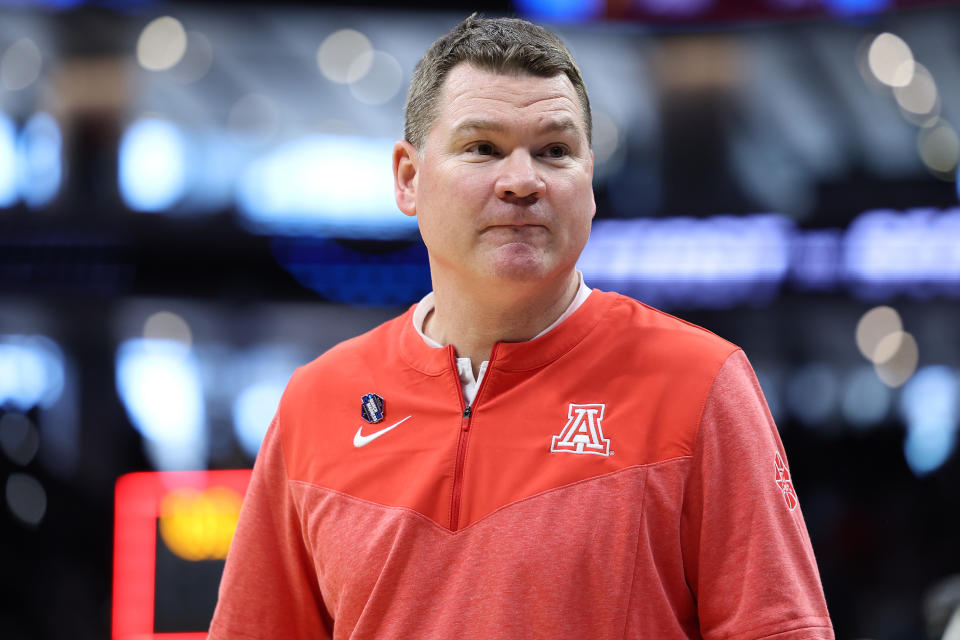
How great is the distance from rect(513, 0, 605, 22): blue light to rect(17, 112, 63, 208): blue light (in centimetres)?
302

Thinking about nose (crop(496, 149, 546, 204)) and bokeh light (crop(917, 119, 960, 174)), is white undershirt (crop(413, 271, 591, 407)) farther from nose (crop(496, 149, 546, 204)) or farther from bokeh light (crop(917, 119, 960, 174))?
bokeh light (crop(917, 119, 960, 174))

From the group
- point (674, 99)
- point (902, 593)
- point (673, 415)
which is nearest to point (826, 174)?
point (674, 99)

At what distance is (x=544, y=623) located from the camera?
4.66ft

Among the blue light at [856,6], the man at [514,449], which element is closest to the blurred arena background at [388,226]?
the blue light at [856,6]

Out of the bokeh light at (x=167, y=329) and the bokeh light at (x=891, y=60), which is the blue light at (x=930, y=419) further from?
the bokeh light at (x=167, y=329)

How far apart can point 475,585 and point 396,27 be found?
5792 mm

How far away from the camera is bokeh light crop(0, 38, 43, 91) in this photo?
6320 mm

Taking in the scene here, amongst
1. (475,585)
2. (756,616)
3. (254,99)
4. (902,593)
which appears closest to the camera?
(756,616)

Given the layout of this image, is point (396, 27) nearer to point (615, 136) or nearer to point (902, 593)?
point (615, 136)

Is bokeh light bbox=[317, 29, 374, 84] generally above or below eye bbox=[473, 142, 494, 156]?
above

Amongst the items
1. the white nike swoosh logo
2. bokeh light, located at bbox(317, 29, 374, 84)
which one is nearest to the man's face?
the white nike swoosh logo

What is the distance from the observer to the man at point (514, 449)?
143 cm

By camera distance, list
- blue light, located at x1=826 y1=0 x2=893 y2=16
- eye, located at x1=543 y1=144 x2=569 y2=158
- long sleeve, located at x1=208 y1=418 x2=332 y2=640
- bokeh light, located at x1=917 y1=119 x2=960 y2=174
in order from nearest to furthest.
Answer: eye, located at x1=543 y1=144 x2=569 y2=158
long sleeve, located at x1=208 y1=418 x2=332 y2=640
bokeh light, located at x1=917 y1=119 x2=960 y2=174
blue light, located at x1=826 y1=0 x2=893 y2=16

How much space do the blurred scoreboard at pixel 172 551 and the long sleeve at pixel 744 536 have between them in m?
4.12
